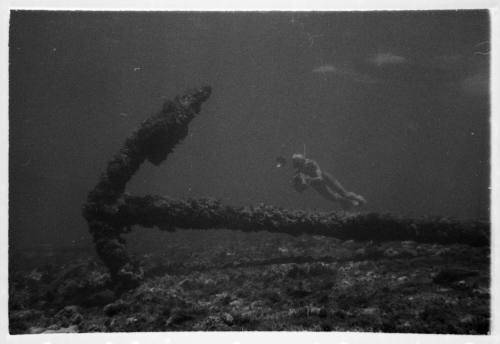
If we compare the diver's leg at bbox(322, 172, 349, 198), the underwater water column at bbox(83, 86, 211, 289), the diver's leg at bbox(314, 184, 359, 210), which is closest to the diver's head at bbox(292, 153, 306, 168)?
the diver's leg at bbox(314, 184, 359, 210)

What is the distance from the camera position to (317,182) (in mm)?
15656

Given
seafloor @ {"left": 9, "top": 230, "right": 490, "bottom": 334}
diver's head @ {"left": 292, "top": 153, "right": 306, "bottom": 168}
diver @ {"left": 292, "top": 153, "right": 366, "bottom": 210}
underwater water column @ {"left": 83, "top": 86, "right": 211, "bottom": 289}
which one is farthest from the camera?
diver's head @ {"left": 292, "top": 153, "right": 306, "bottom": 168}

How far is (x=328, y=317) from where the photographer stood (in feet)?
19.3

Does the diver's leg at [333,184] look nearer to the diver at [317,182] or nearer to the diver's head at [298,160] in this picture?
the diver at [317,182]

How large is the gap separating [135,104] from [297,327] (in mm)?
38248

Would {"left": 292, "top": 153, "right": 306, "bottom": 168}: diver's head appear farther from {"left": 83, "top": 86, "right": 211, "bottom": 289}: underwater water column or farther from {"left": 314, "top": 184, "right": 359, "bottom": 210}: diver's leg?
{"left": 83, "top": 86, "right": 211, "bottom": 289}: underwater water column

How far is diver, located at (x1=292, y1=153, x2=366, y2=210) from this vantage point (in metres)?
14.5

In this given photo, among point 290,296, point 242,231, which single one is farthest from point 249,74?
point 290,296

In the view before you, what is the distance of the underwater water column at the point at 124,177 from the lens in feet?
27.2

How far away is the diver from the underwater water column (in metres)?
6.73

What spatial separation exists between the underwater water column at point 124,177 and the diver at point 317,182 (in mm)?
6732

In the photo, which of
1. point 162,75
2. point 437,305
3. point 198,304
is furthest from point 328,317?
point 162,75

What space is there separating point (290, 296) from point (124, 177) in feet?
16.1

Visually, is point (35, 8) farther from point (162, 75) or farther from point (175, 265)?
point (162, 75)
